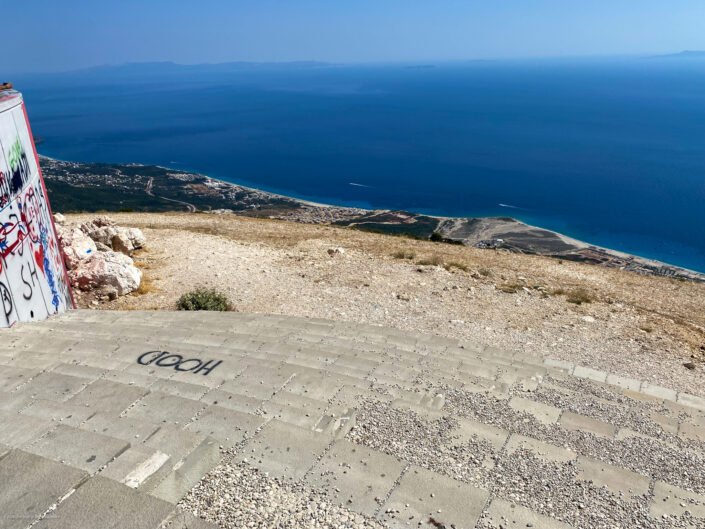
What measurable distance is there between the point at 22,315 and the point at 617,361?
43.3 ft

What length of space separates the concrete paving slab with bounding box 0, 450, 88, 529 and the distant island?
125ft

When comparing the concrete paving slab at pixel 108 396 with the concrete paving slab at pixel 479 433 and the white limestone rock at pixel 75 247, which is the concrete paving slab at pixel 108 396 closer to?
the concrete paving slab at pixel 479 433

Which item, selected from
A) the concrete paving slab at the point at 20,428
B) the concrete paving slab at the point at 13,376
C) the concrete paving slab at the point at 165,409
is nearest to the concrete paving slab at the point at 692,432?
the concrete paving slab at the point at 165,409

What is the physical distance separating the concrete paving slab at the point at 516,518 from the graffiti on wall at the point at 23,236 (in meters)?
9.02

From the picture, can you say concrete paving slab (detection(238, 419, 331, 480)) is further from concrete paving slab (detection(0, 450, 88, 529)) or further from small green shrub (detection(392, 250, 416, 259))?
small green shrub (detection(392, 250, 416, 259))

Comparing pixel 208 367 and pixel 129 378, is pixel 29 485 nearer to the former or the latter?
pixel 129 378

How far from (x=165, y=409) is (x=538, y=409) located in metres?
5.76

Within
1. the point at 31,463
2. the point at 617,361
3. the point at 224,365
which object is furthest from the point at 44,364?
the point at 617,361

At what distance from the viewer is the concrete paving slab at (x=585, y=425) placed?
764 cm

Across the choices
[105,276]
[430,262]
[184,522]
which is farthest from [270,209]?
[184,522]

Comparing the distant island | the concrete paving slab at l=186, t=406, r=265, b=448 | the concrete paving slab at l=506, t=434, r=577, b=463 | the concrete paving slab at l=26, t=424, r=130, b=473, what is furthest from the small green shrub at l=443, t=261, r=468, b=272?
the distant island

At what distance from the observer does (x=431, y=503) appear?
5441 mm

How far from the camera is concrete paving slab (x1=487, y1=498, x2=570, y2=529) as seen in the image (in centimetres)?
527

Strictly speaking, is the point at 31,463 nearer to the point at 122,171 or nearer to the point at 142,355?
the point at 142,355
